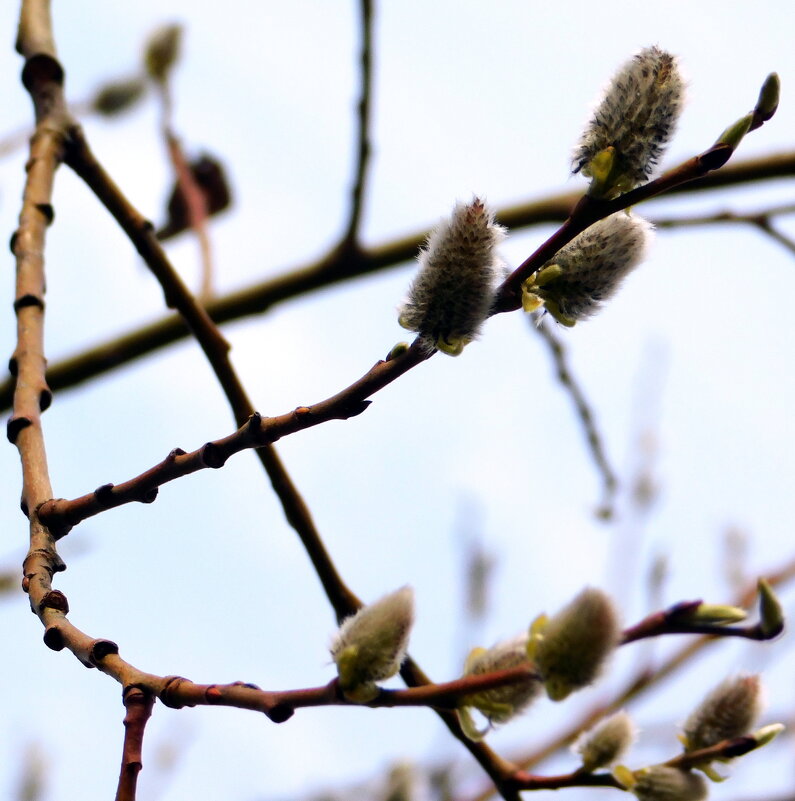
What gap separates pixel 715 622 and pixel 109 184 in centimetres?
146

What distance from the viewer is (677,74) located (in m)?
0.98

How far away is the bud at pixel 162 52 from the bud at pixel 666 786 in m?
2.43

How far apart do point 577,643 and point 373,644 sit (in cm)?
19

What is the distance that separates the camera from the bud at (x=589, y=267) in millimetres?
1002

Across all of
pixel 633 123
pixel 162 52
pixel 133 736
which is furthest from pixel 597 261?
pixel 162 52

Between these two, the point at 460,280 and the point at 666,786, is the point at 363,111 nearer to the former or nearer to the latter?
the point at 460,280

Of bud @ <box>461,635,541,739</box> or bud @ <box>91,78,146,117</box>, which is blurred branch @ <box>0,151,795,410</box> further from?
bud @ <box>461,635,541,739</box>

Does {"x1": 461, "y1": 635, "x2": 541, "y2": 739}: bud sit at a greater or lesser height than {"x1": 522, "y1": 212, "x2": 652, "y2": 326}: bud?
lesser

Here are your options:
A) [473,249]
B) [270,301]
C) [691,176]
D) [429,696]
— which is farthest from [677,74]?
[270,301]

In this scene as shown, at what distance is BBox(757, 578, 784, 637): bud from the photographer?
0.83m

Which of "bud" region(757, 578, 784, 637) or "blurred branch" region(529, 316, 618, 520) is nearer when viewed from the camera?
"bud" region(757, 578, 784, 637)

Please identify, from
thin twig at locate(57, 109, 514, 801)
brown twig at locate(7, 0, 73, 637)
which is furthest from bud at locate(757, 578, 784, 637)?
brown twig at locate(7, 0, 73, 637)

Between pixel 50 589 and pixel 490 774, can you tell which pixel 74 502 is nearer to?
pixel 50 589

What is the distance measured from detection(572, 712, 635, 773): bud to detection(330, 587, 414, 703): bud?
1.03 feet
